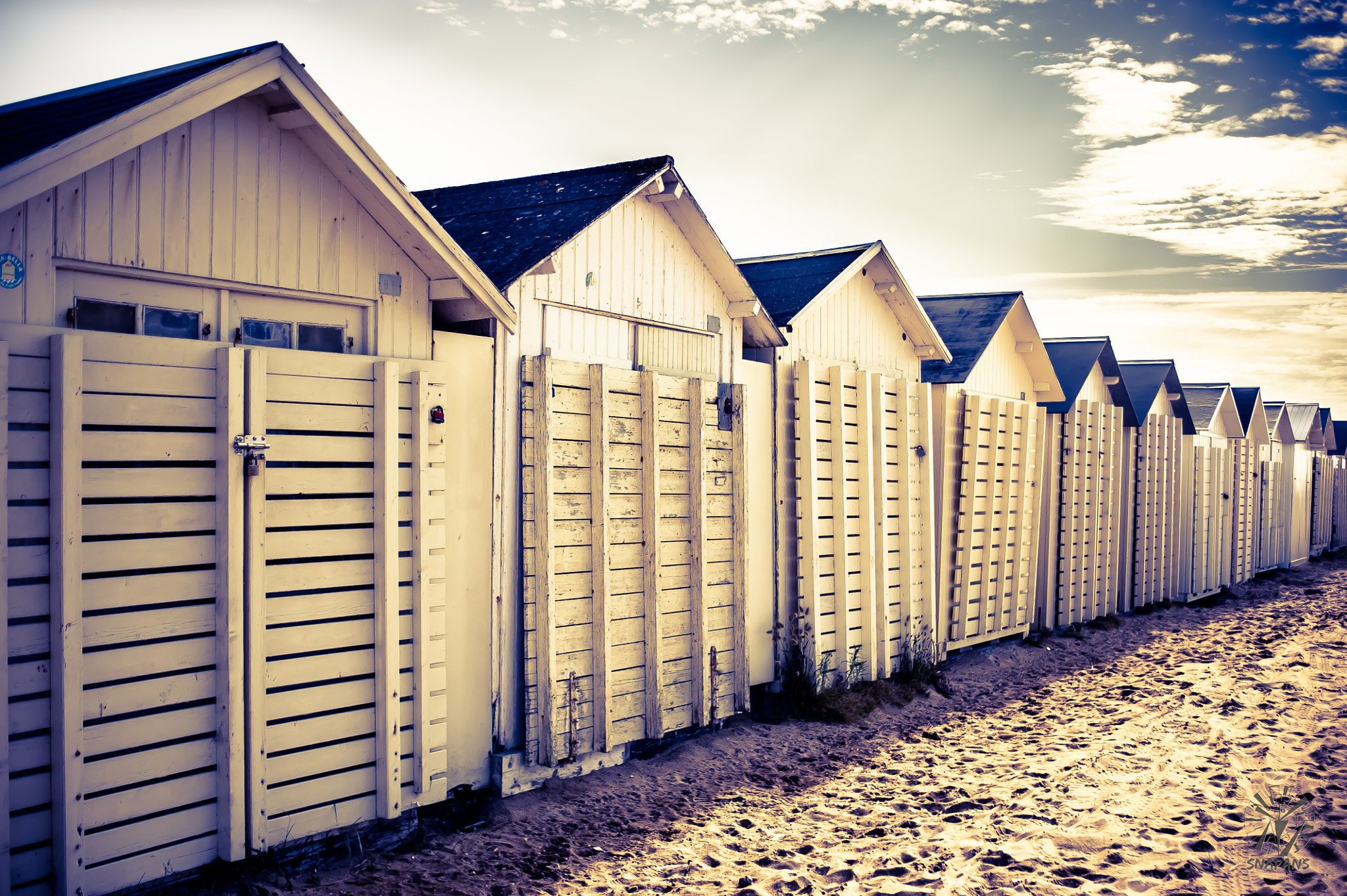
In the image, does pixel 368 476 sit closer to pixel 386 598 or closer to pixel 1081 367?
pixel 386 598

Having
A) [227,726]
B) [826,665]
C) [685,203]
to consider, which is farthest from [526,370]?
[826,665]

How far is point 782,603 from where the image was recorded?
9.30 metres

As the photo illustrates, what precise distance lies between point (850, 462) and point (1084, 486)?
7103 millimetres

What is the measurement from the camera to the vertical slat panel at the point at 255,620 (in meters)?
4.85

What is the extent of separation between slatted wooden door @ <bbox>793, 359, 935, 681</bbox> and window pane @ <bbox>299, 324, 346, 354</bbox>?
5.13 m

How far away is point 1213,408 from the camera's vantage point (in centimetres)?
2069

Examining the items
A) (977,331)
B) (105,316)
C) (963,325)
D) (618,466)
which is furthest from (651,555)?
(963,325)

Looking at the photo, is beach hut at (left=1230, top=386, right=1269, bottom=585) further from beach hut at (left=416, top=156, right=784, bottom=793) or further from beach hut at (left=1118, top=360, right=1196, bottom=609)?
beach hut at (left=416, top=156, right=784, bottom=793)

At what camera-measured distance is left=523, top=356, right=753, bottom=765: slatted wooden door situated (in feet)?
21.8

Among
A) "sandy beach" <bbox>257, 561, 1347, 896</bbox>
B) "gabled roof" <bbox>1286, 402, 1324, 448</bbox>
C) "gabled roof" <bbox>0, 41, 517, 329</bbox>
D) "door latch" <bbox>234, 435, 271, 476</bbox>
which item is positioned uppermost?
"gabled roof" <bbox>0, 41, 517, 329</bbox>

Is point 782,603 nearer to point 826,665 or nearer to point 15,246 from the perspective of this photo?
point 826,665

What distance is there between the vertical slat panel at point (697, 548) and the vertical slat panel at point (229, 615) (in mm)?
3984

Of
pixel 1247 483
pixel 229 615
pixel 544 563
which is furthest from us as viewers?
pixel 1247 483

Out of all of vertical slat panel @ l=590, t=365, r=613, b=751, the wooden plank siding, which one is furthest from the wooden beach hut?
the wooden plank siding
